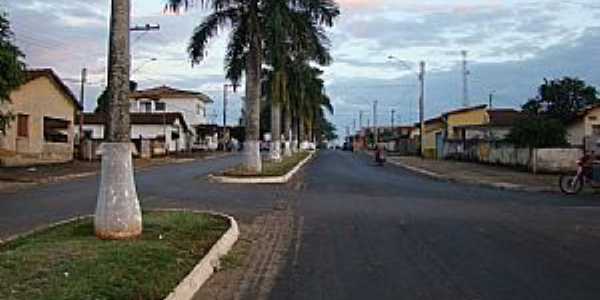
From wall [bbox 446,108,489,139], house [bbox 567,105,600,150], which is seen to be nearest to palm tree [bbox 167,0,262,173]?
house [bbox 567,105,600,150]

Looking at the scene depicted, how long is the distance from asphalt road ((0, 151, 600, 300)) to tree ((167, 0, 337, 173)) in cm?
602

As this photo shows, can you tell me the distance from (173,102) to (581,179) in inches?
3552

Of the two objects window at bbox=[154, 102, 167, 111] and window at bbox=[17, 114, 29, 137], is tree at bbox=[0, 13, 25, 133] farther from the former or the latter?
window at bbox=[154, 102, 167, 111]

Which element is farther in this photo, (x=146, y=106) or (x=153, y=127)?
(x=146, y=106)

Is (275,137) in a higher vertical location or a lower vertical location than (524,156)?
higher

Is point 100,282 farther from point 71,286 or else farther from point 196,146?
point 196,146

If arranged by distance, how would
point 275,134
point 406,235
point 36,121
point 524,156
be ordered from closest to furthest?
1. point 406,235
2. point 524,156
3. point 36,121
4. point 275,134

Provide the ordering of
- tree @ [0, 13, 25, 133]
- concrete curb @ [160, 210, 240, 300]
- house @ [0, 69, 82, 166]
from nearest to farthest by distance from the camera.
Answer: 1. concrete curb @ [160, 210, 240, 300]
2. tree @ [0, 13, 25, 133]
3. house @ [0, 69, 82, 166]

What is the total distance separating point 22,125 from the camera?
46656 mm

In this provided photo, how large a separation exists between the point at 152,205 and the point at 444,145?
53133mm

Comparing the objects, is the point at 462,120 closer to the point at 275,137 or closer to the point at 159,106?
the point at 275,137

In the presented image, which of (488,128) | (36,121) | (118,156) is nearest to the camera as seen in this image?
(118,156)

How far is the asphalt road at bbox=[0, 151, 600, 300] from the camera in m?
9.67

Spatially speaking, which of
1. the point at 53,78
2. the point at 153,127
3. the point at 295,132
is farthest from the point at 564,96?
the point at 53,78
